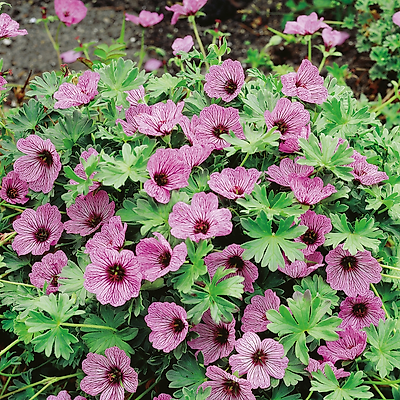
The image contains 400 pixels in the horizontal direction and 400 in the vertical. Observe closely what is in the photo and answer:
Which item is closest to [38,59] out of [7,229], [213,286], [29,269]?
[7,229]

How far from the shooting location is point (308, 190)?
1.00 meters

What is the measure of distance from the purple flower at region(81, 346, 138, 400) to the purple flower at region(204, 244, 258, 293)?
26 centimetres

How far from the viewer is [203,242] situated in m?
0.88

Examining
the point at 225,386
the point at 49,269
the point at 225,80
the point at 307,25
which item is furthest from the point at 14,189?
the point at 307,25

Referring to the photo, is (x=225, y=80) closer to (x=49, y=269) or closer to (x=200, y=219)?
(x=200, y=219)

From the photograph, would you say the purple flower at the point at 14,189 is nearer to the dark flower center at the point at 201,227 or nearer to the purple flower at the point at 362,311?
the dark flower center at the point at 201,227

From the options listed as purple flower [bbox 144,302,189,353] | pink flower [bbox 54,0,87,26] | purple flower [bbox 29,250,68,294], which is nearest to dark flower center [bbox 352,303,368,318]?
purple flower [bbox 144,302,189,353]

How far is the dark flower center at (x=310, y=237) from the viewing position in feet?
3.33

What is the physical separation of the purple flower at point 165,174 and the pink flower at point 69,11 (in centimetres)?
120

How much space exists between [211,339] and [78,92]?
0.66m

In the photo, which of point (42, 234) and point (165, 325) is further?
point (42, 234)

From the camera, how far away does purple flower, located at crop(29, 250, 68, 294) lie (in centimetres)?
107

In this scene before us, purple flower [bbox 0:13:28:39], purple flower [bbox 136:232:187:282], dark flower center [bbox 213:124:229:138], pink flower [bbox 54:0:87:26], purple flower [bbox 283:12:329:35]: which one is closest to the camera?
purple flower [bbox 136:232:187:282]

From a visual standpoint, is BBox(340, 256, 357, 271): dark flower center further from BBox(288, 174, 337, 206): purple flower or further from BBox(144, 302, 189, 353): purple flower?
BBox(144, 302, 189, 353): purple flower
